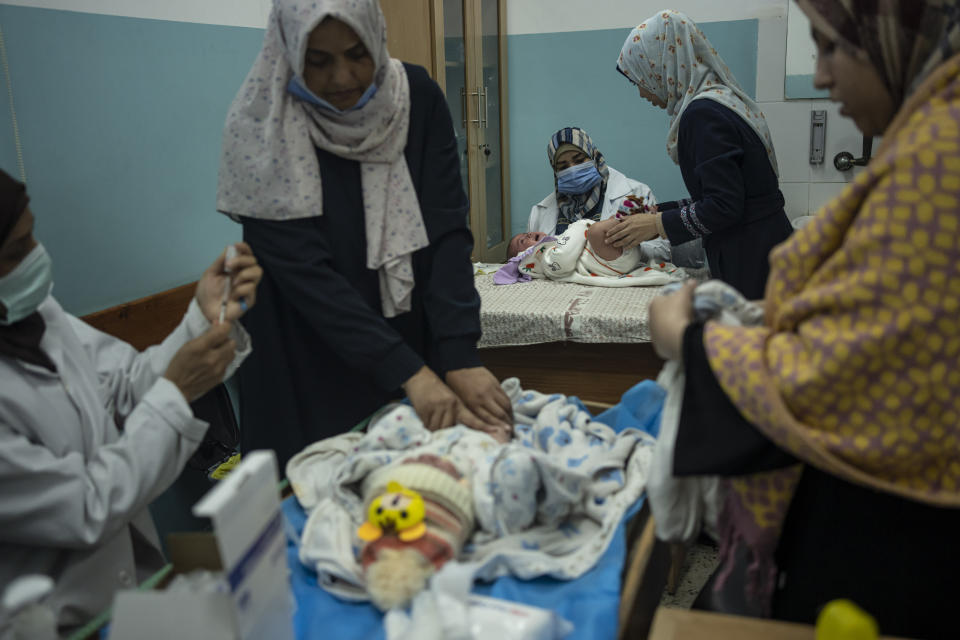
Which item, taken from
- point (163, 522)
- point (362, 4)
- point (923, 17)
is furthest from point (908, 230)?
point (163, 522)

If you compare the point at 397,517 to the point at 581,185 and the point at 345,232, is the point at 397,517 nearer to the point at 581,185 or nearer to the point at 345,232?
the point at 345,232

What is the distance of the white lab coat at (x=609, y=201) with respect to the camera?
12.3ft

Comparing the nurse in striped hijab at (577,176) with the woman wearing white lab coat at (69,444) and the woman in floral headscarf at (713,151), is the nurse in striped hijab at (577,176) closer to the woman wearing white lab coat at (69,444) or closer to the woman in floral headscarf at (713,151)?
the woman in floral headscarf at (713,151)

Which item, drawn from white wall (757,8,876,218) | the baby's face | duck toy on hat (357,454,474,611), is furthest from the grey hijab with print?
white wall (757,8,876,218)

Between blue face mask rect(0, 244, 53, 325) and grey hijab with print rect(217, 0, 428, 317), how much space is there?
435mm

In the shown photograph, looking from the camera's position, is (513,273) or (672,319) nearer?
(672,319)

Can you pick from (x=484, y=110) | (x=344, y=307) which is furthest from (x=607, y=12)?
(x=344, y=307)

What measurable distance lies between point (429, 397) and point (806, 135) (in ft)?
11.0

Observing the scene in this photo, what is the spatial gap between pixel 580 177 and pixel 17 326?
2.97 m

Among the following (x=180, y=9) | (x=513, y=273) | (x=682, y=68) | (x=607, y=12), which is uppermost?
(x=607, y=12)

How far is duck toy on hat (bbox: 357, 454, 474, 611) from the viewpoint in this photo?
954 millimetres

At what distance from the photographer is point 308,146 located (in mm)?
1517

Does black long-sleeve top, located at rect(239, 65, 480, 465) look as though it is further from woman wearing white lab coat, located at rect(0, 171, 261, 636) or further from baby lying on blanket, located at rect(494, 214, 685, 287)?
baby lying on blanket, located at rect(494, 214, 685, 287)

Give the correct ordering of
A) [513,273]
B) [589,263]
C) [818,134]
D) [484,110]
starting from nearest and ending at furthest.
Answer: [589,263] → [513,273] → [818,134] → [484,110]
